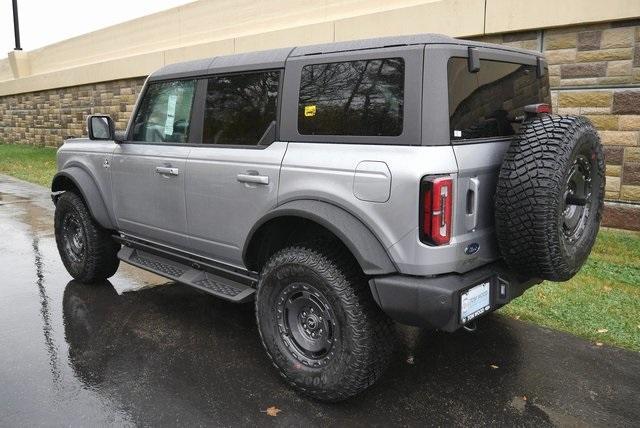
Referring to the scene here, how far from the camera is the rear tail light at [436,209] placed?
2604 millimetres

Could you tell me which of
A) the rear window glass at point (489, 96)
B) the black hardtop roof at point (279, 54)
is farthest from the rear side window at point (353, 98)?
the rear window glass at point (489, 96)

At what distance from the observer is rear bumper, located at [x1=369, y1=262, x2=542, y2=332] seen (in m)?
2.67

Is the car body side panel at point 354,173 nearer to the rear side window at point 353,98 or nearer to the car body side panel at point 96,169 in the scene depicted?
the rear side window at point 353,98

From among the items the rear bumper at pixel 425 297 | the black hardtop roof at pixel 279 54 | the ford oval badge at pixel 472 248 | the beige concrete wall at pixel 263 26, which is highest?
the beige concrete wall at pixel 263 26

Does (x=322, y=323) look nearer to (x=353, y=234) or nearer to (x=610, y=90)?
(x=353, y=234)

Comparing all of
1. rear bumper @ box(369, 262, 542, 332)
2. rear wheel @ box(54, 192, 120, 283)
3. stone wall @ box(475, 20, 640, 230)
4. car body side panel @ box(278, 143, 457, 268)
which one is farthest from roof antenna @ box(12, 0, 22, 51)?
rear bumper @ box(369, 262, 542, 332)

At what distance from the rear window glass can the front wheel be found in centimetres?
97

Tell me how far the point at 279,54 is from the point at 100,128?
194 centimetres

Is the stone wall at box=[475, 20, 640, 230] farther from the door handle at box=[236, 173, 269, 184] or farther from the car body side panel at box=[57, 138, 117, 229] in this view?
the car body side panel at box=[57, 138, 117, 229]

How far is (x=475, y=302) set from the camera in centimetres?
282

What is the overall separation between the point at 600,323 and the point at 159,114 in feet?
12.4

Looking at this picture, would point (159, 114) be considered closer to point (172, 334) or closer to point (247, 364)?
point (172, 334)

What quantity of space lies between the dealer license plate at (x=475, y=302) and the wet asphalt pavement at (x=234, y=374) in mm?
607

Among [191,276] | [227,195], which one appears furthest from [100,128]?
[227,195]
